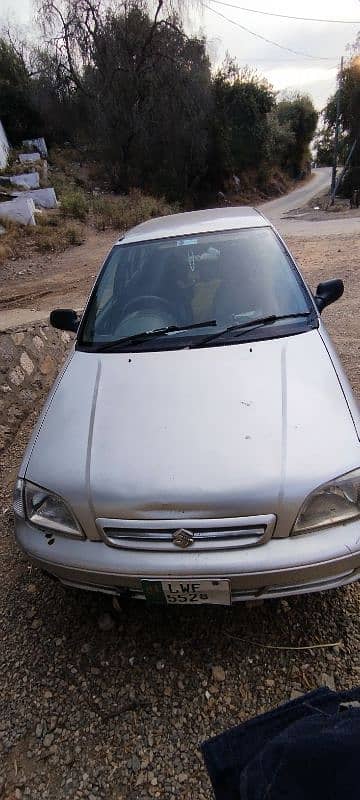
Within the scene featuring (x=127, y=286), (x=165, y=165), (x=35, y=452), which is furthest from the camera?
(x=165, y=165)

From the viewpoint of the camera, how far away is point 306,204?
25.5m

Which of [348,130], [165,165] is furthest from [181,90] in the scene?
[348,130]

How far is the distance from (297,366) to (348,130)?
31739 millimetres

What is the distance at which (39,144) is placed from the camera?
2342 centimetres

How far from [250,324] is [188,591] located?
1.33m

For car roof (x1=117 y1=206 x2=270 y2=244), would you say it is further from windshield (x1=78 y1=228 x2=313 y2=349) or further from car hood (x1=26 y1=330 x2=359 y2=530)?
car hood (x1=26 y1=330 x2=359 y2=530)

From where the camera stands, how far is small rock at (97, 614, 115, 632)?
6.26ft

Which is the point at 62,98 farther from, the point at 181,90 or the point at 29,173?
the point at 29,173

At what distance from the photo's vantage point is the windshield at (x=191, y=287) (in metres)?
2.39

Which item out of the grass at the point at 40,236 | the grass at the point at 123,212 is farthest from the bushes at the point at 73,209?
the grass at the point at 40,236

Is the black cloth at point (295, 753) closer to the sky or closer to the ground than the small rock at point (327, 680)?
closer to the sky

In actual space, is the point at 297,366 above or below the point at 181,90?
below

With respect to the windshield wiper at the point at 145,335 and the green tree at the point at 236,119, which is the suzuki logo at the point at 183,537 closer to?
the windshield wiper at the point at 145,335

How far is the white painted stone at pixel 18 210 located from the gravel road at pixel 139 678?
40.0 feet
